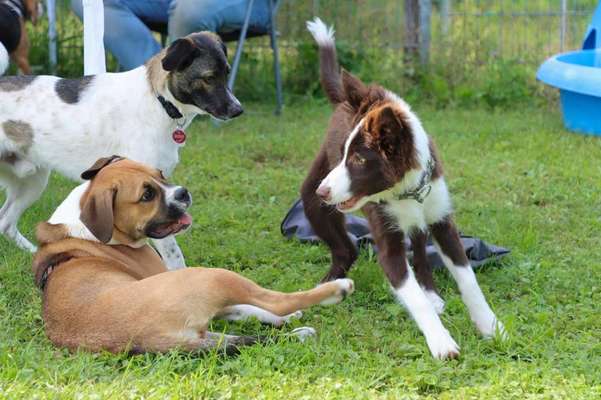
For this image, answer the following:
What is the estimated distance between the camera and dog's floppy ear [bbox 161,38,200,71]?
4965 millimetres

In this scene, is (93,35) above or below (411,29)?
above

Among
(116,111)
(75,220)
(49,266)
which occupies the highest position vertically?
(116,111)

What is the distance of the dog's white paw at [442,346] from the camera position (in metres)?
3.76

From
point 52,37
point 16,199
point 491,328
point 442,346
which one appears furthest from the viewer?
point 52,37

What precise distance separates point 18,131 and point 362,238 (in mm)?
2030

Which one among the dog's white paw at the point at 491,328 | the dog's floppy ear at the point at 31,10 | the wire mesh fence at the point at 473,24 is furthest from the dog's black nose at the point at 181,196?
the wire mesh fence at the point at 473,24

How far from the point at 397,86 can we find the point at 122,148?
17.3 ft

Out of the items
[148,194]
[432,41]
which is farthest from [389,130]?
[432,41]

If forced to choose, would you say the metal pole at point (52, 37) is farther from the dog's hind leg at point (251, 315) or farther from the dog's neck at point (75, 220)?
the dog's hind leg at point (251, 315)

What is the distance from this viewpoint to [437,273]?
4953 mm

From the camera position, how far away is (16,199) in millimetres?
5488

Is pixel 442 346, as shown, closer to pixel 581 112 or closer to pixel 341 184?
pixel 341 184

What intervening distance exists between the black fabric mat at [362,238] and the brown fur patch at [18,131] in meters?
1.61

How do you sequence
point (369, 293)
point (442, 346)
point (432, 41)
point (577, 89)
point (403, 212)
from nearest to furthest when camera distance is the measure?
point (442, 346), point (403, 212), point (369, 293), point (577, 89), point (432, 41)
